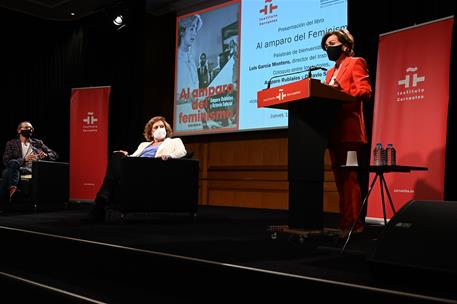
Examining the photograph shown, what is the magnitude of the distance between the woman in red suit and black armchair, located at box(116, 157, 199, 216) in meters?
1.46

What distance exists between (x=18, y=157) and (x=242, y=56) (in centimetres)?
269

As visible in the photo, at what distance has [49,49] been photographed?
292 inches

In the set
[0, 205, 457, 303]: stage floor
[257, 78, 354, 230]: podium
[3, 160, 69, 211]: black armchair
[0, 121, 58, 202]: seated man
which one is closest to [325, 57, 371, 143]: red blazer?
[257, 78, 354, 230]: podium

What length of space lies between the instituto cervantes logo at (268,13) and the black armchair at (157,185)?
2.07m

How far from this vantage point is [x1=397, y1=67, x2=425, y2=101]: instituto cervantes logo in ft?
11.7

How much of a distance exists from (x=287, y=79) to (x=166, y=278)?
3299mm

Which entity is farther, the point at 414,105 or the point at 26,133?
the point at 26,133

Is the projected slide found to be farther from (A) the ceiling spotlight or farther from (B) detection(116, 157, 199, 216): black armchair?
(B) detection(116, 157, 199, 216): black armchair

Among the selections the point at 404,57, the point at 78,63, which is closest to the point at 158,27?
the point at 78,63

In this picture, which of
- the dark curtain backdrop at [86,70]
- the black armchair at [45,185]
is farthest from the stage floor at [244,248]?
the dark curtain backdrop at [86,70]

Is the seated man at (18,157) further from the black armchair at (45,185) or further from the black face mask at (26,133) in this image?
the black armchair at (45,185)

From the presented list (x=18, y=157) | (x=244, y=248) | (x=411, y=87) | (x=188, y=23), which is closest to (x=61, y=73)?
(x=188, y=23)

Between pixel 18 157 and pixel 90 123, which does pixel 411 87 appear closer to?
pixel 18 157

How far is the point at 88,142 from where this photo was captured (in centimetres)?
654
